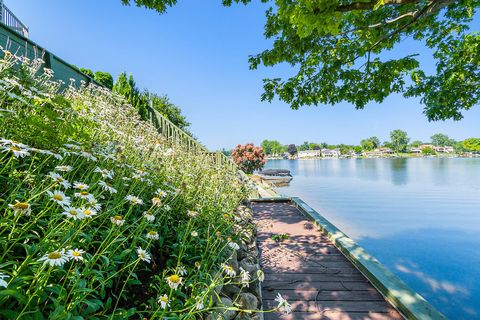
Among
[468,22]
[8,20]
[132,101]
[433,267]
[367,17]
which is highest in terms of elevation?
[8,20]

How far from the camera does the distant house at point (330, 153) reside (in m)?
102

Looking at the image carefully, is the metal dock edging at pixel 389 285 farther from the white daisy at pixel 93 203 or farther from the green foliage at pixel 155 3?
the green foliage at pixel 155 3

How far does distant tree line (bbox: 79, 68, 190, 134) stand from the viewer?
27.3 ft

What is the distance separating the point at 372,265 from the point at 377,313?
807mm

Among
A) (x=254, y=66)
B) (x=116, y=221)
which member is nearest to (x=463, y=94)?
(x=254, y=66)

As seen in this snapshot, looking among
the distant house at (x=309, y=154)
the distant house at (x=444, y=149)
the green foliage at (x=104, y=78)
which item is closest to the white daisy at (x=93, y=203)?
the green foliage at (x=104, y=78)

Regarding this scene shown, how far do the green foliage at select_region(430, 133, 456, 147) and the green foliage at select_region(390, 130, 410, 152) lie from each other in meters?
11.5

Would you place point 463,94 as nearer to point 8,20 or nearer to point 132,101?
point 132,101

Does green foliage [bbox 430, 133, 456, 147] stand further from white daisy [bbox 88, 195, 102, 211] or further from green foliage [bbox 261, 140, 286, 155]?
white daisy [bbox 88, 195, 102, 211]

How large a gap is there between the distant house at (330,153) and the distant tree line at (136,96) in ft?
309

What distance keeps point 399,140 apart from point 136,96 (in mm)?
107460

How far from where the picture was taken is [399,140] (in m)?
93.8

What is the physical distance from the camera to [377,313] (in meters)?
2.47

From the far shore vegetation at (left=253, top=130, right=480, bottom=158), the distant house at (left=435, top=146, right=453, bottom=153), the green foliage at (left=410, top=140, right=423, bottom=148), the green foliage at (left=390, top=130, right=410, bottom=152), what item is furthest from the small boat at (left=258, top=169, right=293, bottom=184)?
the green foliage at (left=410, top=140, right=423, bottom=148)
